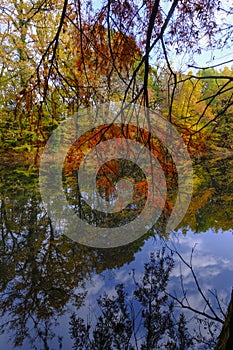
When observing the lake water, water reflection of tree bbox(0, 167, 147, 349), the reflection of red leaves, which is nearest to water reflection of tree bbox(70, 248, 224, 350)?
the lake water

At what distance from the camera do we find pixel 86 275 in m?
3.19

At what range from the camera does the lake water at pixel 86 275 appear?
7.55ft

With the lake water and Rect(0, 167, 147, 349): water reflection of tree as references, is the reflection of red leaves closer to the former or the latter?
the lake water

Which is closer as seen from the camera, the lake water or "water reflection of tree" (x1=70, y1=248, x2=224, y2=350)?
"water reflection of tree" (x1=70, y1=248, x2=224, y2=350)

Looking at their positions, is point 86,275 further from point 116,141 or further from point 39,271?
point 116,141

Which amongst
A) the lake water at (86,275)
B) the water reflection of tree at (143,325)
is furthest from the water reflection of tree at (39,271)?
the water reflection of tree at (143,325)

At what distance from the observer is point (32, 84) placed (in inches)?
57.9

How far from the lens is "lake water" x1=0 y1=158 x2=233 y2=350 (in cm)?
230

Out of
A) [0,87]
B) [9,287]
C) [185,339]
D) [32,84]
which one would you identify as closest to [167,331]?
[185,339]

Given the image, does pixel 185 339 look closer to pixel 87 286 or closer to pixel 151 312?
pixel 151 312

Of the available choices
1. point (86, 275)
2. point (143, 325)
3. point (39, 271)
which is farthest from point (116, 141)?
point (39, 271)

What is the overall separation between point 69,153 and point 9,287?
165 centimetres

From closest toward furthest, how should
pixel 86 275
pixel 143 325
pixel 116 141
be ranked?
pixel 116 141, pixel 143 325, pixel 86 275

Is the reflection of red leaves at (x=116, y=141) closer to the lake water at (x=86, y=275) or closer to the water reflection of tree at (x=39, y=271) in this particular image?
the lake water at (x=86, y=275)
